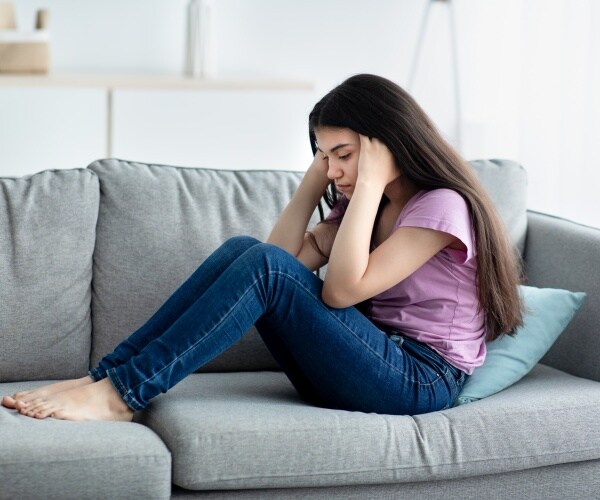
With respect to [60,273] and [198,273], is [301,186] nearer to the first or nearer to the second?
[198,273]

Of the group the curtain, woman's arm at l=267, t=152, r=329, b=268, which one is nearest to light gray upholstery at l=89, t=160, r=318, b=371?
woman's arm at l=267, t=152, r=329, b=268

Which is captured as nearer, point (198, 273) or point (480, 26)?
point (198, 273)

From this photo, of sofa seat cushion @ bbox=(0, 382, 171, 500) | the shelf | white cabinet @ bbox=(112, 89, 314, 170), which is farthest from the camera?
white cabinet @ bbox=(112, 89, 314, 170)

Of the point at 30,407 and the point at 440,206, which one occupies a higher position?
the point at 440,206

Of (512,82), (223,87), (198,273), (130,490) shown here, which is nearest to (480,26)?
(512,82)

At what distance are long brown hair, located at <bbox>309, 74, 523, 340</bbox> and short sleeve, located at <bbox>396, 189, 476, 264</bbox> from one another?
0.08 feet

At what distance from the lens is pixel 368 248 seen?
2086 millimetres

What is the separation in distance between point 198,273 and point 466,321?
587 mm

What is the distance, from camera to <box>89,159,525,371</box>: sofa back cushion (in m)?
2.41

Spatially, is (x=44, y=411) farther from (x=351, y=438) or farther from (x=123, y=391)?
(x=351, y=438)

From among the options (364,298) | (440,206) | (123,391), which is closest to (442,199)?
(440,206)

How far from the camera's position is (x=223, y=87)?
4.08m

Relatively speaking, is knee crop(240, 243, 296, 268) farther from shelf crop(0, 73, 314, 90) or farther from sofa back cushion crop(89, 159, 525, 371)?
shelf crop(0, 73, 314, 90)

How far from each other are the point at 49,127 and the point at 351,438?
233 cm
